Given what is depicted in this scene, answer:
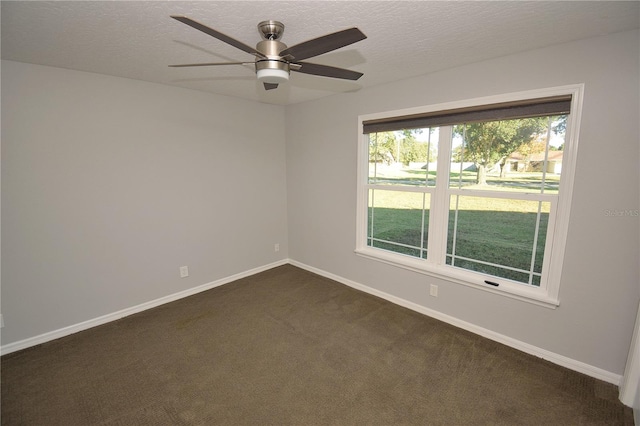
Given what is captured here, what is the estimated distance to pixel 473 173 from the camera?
2574 millimetres

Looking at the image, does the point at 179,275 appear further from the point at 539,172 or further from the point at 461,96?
the point at 539,172

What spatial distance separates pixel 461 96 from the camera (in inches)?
95.4

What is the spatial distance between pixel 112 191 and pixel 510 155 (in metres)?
3.65

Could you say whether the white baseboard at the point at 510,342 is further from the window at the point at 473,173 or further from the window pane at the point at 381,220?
the window pane at the point at 381,220

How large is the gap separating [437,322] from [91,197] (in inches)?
137

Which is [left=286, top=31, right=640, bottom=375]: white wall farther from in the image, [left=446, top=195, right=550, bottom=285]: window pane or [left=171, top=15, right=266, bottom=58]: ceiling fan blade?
[left=171, top=15, right=266, bottom=58]: ceiling fan blade

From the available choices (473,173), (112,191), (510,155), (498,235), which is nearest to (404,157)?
(473,173)

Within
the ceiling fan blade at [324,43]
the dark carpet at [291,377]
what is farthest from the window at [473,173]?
the ceiling fan blade at [324,43]

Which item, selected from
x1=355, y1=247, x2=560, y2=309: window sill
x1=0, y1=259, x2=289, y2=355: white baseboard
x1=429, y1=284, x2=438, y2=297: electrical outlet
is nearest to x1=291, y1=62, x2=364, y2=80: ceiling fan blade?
x1=355, y1=247, x2=560, y2=309: window sill

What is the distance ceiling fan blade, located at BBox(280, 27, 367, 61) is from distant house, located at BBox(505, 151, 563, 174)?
1.87 m

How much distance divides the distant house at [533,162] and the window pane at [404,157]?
0.63 metres

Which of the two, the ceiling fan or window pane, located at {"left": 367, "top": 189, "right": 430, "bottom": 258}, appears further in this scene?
window pane, located at {"left": 367, "top": 189, "right": 430, "bottom": 258}

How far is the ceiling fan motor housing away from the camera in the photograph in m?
1.41

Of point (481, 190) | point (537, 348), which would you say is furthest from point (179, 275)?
point (537, 348)
